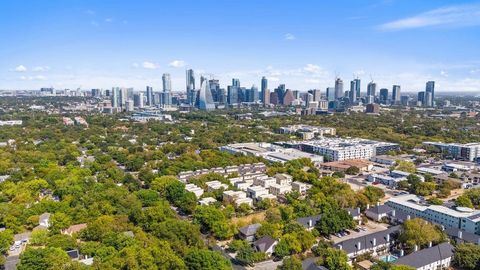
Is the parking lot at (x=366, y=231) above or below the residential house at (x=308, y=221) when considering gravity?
below

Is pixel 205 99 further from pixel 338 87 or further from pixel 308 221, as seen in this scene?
pixel 308 221

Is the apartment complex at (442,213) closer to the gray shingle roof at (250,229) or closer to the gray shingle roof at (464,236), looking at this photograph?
the gray shingle roof at (464,236)

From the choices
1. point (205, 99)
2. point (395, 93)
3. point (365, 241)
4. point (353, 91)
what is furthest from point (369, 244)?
point (395, 93)

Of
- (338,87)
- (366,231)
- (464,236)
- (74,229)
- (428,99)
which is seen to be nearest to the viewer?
(464,236)

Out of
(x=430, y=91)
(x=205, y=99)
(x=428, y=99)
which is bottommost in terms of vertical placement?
(x=205, y=99)

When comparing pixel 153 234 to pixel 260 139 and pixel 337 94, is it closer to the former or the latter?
pixel 260 139

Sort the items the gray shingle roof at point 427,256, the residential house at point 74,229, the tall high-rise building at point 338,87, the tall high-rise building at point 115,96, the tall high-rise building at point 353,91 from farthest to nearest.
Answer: the tall high-rise building at point 338,87 < the tall high-rise building at point 353,91 < the tall high-rise building at point 115,96 < the residential house at point 74,229 < the gray shingle roof at point 427,256

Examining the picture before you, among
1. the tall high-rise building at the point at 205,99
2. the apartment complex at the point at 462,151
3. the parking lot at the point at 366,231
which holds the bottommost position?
the parking lot at the point at 366,231

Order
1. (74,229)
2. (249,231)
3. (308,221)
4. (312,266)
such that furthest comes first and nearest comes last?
(308,221)
(74,229)
(249,231)
(312,266)

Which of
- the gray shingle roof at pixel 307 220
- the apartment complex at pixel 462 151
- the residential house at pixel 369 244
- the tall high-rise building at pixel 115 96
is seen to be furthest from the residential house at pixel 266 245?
the tall high-rise building at pixel 115 96

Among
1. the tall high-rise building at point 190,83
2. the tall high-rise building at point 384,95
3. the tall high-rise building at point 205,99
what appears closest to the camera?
the tall high-rise building at point 205,99
